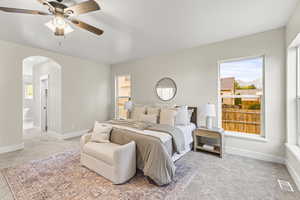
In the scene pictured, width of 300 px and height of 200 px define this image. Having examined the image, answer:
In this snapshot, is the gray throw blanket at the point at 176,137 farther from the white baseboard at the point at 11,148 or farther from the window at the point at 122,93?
the white baseboard at the point at 11,148

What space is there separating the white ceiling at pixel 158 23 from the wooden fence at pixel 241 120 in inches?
68.8

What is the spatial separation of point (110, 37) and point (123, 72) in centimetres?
232

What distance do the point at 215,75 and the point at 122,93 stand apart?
3.54 metres

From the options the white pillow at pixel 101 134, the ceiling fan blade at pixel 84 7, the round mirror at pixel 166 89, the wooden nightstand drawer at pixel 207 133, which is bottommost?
the wooden nightstand drawer at pixel 207 133

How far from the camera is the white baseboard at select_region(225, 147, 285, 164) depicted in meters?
2.82

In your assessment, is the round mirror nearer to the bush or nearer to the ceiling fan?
the bush

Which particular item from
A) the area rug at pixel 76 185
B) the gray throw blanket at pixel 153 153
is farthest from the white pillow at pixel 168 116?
the area rug at pixel 76 185

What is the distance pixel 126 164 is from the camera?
7.10 ft

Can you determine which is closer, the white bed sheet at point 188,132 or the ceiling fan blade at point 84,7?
the ceiling fan blade at point 84,7

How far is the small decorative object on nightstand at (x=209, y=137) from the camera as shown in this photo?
306 centimetres

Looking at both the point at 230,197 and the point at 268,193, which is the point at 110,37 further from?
the point at 268,193

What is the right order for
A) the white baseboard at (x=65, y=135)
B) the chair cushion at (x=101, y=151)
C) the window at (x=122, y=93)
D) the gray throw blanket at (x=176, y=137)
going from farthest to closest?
the window at (x=122, y=93)
the white baseboard at (x=65, y=135)
the gray throw blanket at (x=176, y=137)
the chair cushion at (x=101, y=151)

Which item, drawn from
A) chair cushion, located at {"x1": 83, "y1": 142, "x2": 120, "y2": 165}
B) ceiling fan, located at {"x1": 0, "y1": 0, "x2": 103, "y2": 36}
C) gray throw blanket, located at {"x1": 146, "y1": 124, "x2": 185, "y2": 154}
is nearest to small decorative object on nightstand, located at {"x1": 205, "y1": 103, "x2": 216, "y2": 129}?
gray throw blanket, located at {"x1": 146, "y1": 124, "x2": 185, "y2": 154}

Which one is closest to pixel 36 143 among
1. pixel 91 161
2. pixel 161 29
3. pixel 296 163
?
pixel 91 161
